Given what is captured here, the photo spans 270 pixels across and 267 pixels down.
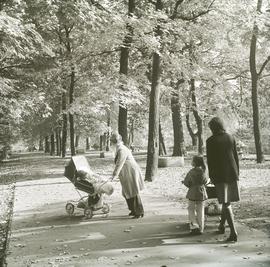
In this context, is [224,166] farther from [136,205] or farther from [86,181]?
[86,181]

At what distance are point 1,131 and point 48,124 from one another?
5495mm

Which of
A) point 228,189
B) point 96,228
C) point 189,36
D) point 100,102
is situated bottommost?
point 96,228

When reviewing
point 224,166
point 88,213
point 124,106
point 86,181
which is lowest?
point 88,213

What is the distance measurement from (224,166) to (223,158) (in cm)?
13

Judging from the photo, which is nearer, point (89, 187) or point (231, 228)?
point (231, 228)

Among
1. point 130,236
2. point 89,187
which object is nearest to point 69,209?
point 89,187

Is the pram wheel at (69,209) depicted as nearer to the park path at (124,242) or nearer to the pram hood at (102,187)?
the park path at (124,242)

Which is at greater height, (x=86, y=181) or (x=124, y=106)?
(x=124, y=106)

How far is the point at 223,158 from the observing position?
24.6 ft

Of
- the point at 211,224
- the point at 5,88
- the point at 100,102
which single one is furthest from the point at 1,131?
the point at 211,224

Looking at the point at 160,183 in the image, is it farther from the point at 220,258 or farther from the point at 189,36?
the point at 220,258

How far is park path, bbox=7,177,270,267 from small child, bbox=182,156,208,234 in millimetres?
296

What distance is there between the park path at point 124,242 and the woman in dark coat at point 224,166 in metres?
0.69

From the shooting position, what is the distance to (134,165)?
384 inches
